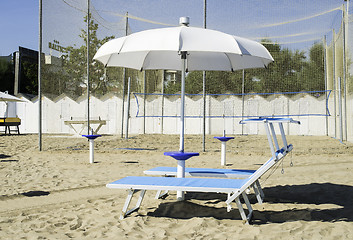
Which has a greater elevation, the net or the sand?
the net

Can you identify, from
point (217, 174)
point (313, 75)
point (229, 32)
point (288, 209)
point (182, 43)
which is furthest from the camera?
point (313, 75)

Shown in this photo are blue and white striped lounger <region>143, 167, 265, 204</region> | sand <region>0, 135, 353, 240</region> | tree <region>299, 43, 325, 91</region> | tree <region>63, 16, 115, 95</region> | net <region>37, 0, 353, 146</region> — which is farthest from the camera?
tree <region>299, 43, 325, 91</region>

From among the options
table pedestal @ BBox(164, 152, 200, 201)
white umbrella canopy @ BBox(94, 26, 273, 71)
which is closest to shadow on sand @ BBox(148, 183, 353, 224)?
table pedestal @ BBox(164, 152, 200, 201)

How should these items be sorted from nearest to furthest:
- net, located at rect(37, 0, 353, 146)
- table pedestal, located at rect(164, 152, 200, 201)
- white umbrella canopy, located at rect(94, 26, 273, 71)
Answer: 1. white umbrella canopy, located at rect(94, 26, 273, 71)
2. table pedestal, located at rect(164, 152, 200, 201)
3. net, located at rect(37, 0, 353, 146)

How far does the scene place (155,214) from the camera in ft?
12.6

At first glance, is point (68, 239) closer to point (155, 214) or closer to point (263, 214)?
point (155, 214)

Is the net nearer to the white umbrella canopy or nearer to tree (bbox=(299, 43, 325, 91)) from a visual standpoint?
tree (bbox=(299, 43, 325, 91))

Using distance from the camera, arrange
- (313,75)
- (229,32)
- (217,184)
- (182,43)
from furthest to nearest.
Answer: (313,75) < (229,32) < (182,43) < (217,184)

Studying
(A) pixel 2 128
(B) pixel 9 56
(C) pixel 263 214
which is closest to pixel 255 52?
(C) pixel 263 214

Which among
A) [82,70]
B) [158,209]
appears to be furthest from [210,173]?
[82,70]

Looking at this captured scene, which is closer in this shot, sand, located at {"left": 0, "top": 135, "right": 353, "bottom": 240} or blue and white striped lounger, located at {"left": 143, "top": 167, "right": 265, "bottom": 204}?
sand, located at {"left": 0, "top": 135, "right": 353, "bottom": 240}

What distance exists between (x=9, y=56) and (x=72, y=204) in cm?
3032

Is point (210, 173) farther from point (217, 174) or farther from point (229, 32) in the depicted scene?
point (229, 32)

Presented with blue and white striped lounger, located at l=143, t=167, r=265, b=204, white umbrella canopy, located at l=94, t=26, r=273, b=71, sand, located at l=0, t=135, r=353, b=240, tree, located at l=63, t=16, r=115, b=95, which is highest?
tree, located at l=63, t=16, r=115, b=95
